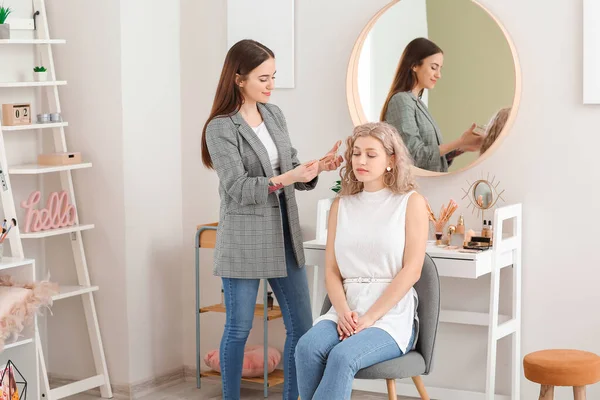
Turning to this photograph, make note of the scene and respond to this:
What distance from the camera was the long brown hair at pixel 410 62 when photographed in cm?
338

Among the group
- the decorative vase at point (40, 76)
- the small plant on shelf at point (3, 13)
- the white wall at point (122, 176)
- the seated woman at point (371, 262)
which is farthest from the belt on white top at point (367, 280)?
the small plant on shelf at point (3, 13)

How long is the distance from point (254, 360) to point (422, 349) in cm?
110

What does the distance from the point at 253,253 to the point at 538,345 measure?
1120 millimetres

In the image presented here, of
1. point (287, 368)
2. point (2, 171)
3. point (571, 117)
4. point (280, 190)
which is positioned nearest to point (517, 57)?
point (571, 117)

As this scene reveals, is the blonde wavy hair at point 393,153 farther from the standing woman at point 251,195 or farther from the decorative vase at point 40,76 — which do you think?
the decorative vase at point 40,76

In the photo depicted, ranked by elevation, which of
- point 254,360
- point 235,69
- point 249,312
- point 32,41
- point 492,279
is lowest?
point 254,360

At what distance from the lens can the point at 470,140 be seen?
10.9 feet

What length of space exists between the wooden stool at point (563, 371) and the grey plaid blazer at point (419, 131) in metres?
0.89

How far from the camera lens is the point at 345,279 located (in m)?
2.84

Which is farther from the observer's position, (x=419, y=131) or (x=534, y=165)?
(x=419, y=131)

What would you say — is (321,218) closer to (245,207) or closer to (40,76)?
(245,207)

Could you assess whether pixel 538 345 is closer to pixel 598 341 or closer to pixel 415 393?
pixel 598 341

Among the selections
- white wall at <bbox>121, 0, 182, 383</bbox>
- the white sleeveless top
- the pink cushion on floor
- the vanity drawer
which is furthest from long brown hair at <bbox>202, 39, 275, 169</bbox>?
the pink cushion on floor

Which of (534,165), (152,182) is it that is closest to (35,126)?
(152,182)
